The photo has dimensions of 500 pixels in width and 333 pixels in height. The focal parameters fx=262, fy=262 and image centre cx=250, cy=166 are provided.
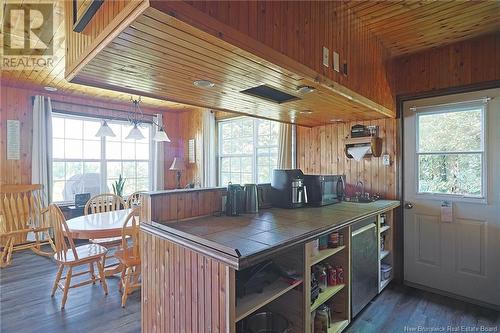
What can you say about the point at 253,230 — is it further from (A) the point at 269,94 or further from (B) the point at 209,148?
(B) the point at 209,148

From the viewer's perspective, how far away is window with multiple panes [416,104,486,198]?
2537mm

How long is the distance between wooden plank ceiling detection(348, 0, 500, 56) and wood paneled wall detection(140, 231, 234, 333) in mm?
2122

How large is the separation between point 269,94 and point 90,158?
421 cm

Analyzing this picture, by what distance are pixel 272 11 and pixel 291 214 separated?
1.46 metres

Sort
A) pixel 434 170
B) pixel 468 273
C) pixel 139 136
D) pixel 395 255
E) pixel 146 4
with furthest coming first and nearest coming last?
1. pixel 139 136
2. pixel 395 255
3. pixel 434 170
4. pixel 468 273
5. pixel 146 4

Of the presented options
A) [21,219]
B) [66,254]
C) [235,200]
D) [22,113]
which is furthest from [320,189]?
[22,113]

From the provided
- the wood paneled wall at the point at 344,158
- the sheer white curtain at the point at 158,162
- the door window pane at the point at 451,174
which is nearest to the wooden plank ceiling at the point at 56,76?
the sheer white curtain at the point at 158,162

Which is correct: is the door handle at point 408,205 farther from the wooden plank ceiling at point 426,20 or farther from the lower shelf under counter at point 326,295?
the wooden plank ceiling at point 426,20

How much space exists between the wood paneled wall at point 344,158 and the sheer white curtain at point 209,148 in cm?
230

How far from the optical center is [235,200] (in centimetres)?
212

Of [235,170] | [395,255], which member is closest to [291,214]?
[395,255]

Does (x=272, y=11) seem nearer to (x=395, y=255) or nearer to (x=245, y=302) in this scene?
(x=245, y=302)

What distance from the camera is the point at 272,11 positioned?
147cm

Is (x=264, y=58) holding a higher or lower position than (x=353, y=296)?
higher
